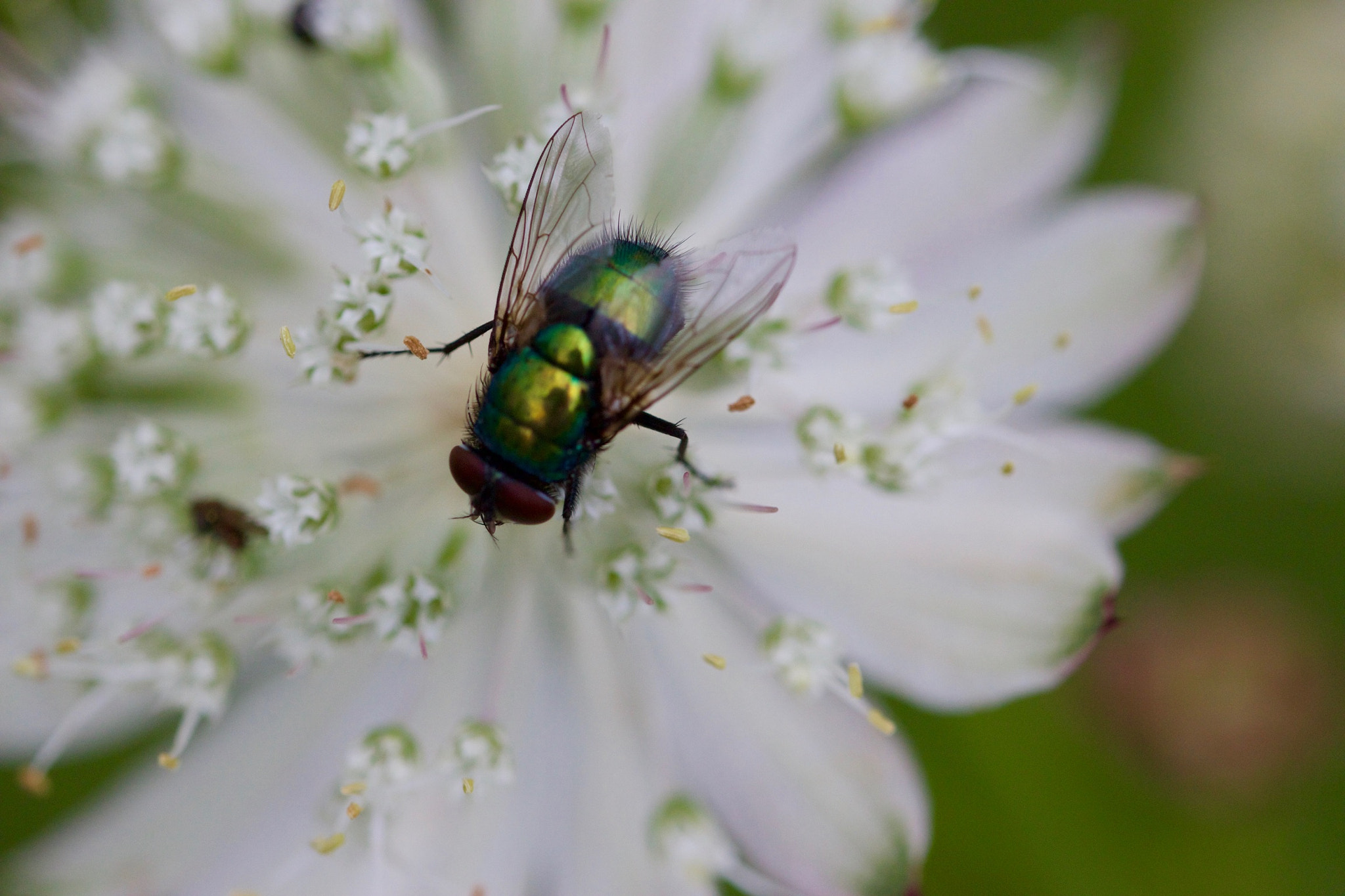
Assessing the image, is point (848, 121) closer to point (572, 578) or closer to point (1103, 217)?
point (1103, 217)

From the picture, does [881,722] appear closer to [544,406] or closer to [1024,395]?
[1024,395]

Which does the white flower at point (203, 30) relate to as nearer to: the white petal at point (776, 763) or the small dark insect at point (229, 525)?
the small dark insect at point (229, 525)

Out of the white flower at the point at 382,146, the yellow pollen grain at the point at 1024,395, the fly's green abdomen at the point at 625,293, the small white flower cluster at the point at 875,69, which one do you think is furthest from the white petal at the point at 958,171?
the white flower at the point at 382,146

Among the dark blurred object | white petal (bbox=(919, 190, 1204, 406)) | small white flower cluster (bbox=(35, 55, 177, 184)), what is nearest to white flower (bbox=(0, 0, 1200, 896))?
white petal (bbox=(919, 190, 1204, 406))

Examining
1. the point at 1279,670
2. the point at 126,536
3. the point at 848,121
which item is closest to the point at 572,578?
the point at 126,536

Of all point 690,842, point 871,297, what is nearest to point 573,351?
point 871,297

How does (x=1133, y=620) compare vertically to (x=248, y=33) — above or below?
below
